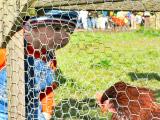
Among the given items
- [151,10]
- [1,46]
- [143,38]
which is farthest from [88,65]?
[143,38]

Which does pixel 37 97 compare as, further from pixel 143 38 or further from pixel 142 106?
pixel 143 38

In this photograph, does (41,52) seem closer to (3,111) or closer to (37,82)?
(37,82)

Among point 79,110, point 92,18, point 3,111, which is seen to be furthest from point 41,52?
point 92,18

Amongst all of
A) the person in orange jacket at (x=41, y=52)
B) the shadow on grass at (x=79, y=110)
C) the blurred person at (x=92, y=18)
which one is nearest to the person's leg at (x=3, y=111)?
the person in orange jacket at (x=41, y=52)

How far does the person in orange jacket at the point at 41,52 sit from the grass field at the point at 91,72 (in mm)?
183

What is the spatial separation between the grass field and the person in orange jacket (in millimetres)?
183

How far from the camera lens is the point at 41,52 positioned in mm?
2426

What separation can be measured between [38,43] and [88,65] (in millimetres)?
2512

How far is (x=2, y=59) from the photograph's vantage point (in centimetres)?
255

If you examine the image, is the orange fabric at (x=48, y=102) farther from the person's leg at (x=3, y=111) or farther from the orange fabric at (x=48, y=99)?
the person's leg at (x=3, y=111)

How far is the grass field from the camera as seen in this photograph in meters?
2.98

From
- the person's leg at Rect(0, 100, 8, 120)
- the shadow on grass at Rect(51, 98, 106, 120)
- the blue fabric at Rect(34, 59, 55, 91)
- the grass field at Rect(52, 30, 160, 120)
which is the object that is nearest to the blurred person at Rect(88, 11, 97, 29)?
the grass field at Rect(52, 30, 160, 120)

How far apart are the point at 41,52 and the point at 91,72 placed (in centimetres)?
120

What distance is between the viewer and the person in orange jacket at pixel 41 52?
7.02 feet
